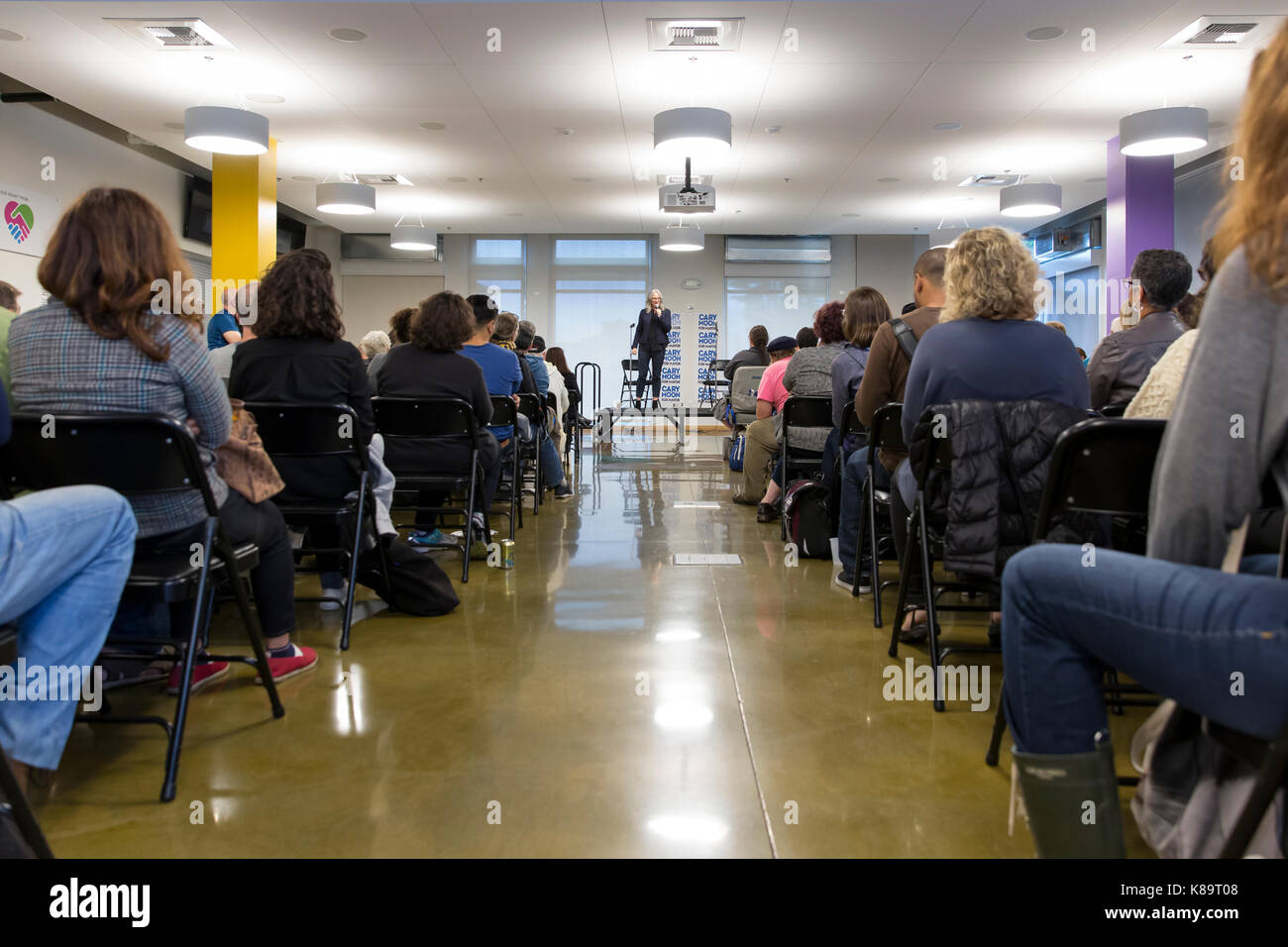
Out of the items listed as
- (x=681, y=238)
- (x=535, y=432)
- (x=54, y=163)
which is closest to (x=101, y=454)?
(x=535, y=432)

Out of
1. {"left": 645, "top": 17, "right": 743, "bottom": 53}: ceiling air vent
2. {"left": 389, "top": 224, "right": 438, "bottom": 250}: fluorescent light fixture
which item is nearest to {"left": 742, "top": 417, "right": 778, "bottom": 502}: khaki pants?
{"left": 645, "top": 17, "right": 743, "bottom": 53}: ceiling air vent

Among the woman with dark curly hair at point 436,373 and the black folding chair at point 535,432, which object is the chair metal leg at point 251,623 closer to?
the woman with dark curly hair at point 436,373

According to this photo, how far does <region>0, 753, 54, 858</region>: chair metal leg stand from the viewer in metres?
1.16

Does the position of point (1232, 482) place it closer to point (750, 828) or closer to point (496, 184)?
point (750, 828)

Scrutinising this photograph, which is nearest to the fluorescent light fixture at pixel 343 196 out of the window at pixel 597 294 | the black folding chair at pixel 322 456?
the window at pixel 597 294

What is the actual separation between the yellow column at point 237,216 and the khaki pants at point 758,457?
5.37 m

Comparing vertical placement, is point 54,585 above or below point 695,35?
below

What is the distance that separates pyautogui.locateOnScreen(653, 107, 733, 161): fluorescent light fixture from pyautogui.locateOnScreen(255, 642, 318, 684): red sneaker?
5669 millimetres

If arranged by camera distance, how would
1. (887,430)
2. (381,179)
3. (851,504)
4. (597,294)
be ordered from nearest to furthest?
(887,430), (851,504), (381,179), (597,294)

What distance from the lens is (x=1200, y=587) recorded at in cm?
92

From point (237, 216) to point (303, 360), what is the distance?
6.76 metres

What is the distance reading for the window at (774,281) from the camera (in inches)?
583

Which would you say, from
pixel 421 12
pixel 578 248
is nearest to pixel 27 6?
pixel 421 12

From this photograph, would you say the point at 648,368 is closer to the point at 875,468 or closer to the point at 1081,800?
the point at 875,468
